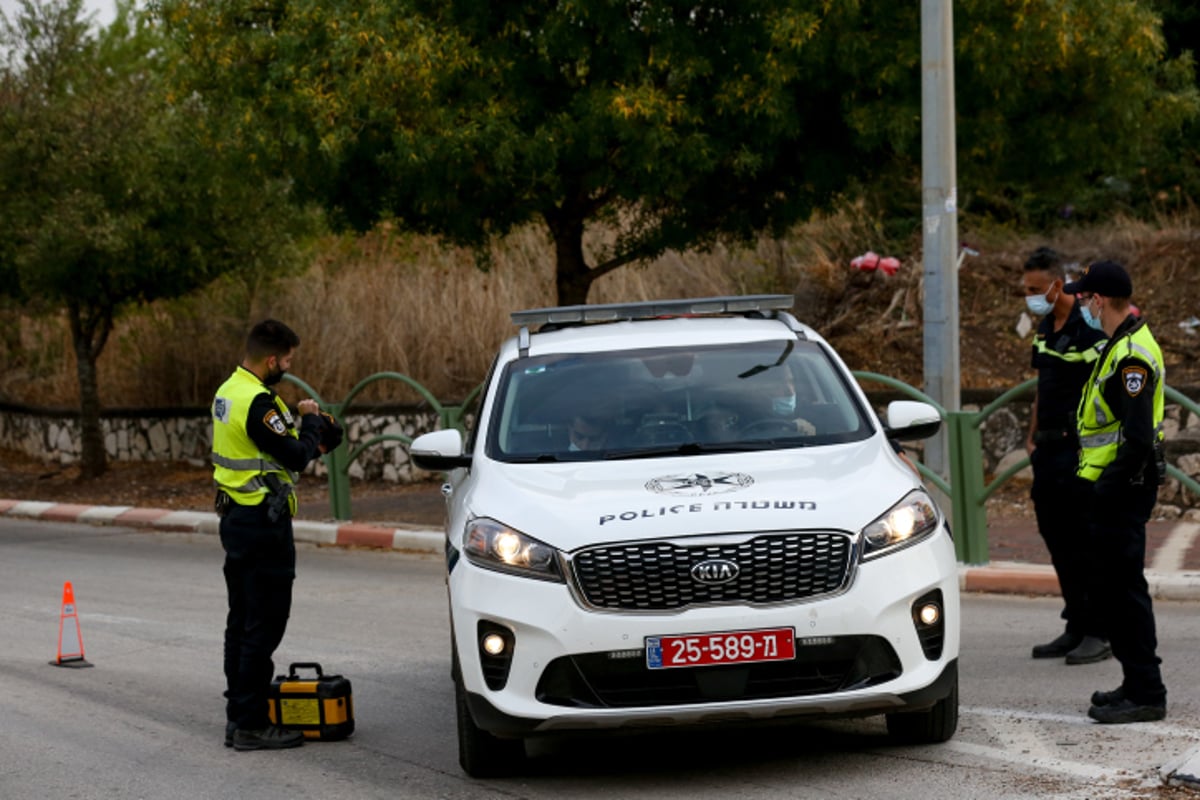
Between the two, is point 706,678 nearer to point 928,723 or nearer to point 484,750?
point 484,750

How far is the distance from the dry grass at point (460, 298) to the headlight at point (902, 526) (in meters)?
12.6

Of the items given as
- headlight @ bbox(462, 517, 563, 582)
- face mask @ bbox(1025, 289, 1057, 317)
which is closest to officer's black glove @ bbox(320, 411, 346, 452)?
headlight @ bbox(462, 517, 563, 582)

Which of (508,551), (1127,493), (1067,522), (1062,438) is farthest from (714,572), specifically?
(1067,522)

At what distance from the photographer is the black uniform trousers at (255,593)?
7617 mm

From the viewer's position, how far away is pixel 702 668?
249 inches

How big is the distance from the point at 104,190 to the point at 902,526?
632 inches

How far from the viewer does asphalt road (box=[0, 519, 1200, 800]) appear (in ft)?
21.9

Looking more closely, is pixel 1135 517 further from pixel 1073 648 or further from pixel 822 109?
pixel 822 109

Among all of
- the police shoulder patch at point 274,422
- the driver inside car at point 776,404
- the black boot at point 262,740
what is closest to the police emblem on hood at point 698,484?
the driver inside car at point 776,404

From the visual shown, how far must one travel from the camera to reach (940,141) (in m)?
13.1

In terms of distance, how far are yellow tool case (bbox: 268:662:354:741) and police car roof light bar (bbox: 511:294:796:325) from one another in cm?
183

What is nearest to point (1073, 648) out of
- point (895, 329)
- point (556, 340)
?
point (556, 340)

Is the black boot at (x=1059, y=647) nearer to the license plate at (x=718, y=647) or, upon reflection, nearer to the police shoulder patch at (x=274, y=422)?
the license plate at (x=718, y=647)

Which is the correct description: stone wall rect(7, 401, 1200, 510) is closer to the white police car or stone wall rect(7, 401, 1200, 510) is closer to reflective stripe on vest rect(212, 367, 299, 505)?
the white police car
